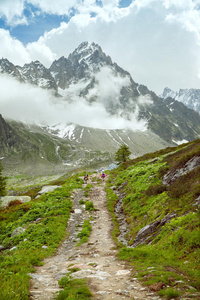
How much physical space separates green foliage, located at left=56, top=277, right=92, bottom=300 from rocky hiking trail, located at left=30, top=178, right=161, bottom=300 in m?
0.27

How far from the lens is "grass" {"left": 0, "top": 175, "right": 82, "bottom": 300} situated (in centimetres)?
828

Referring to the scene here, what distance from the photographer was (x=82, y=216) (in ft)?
78.9

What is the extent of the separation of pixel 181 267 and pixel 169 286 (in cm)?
205

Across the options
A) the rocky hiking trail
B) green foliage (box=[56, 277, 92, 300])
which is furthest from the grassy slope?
green foliage (box=[56, 277, 92, 300])

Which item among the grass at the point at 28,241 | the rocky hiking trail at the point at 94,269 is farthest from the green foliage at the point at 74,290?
the grass at the point at 28,241

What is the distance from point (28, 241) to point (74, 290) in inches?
400

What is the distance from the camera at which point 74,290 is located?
767cm

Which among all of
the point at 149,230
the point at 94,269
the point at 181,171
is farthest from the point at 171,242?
the point at 181,171

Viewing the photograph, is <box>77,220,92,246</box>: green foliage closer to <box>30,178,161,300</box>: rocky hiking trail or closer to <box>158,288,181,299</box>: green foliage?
<box>30,178,161,300</box>: rocky hiking trail

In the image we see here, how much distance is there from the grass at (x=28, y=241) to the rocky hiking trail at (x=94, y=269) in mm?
579

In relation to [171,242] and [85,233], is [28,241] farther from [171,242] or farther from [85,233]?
[171,242]

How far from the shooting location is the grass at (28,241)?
326 inches

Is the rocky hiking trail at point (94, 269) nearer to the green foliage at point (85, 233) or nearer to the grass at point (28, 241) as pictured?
the green foliage at point (85, 233)

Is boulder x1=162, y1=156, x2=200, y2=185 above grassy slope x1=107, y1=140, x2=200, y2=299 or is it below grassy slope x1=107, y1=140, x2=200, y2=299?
above
